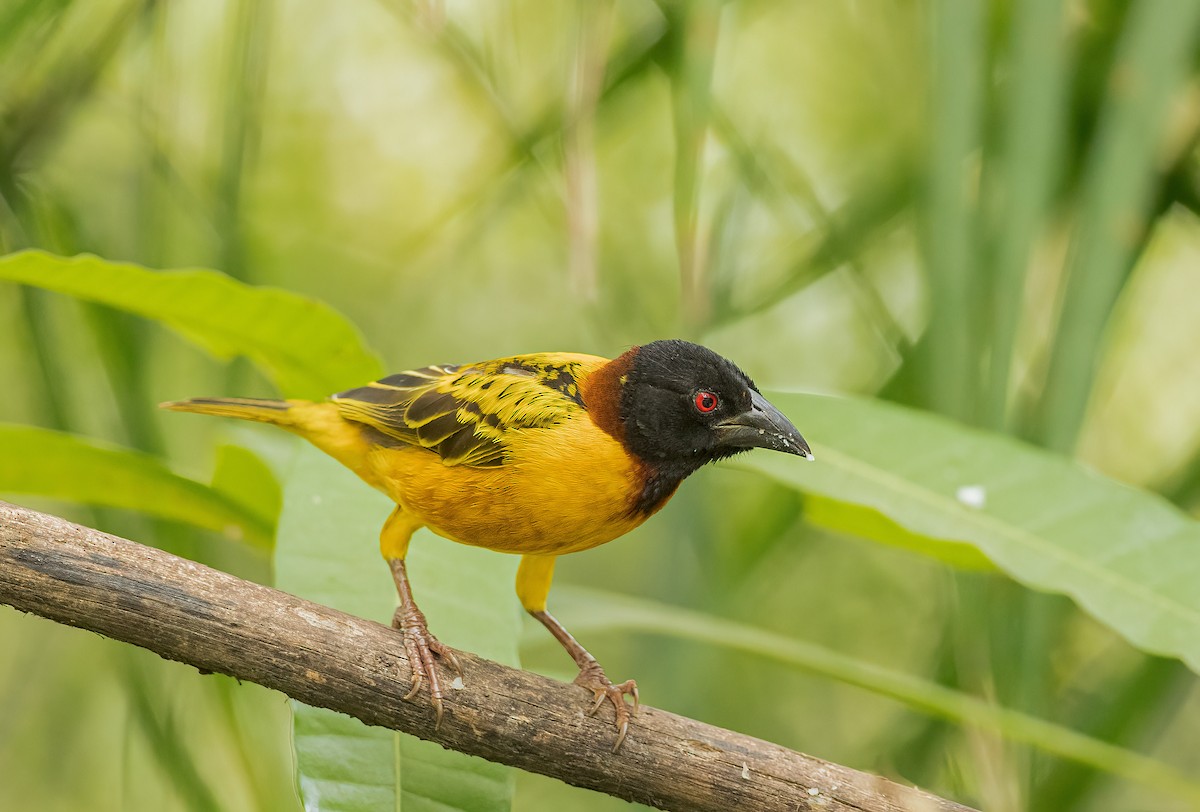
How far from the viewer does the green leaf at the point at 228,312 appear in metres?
2.56

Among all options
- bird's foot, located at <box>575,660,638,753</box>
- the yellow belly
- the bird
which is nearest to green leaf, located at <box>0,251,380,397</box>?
the bird

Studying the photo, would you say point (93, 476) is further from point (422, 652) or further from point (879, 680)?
point (879, 680)

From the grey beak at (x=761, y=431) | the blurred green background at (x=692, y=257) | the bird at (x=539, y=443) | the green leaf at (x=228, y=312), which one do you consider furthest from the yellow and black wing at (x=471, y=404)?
the grey beak at (x=761, y=431)

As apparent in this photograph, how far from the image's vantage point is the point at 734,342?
549 centimetres

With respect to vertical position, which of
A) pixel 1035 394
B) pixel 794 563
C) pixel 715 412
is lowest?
pixel 794 563

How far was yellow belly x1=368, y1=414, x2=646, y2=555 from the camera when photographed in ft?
8.50

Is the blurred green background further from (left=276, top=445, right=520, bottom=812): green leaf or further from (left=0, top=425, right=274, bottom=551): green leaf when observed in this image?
(left=276, top=445, right=520, bottom=812): green leaf

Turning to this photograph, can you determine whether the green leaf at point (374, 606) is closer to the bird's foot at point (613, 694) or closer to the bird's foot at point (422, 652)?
the bird's foot at point (422, 652)

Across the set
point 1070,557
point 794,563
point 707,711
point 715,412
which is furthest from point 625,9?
point 794,563

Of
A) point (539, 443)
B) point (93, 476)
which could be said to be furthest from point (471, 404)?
point (93, 476)

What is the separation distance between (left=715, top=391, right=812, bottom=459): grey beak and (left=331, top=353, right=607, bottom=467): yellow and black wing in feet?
1.31

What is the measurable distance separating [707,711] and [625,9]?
2.55 meters

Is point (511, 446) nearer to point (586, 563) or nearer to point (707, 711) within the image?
point (707, 711)

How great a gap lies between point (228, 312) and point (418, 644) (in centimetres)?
104
